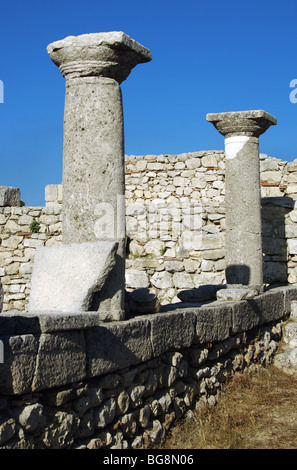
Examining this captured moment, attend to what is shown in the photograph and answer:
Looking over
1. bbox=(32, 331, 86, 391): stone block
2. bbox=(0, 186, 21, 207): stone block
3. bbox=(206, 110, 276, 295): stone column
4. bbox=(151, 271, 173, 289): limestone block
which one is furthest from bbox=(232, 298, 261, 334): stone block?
bbox=(0, 186, 21, 207): stone block

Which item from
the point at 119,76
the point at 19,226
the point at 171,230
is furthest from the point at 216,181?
the point at 119,76

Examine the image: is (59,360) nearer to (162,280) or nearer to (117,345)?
(117,345)

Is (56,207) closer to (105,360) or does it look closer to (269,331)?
(269,331)

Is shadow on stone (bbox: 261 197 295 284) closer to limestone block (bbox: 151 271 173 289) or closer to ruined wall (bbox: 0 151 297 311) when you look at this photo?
ruined wall (bbox: 0 151 297 311)

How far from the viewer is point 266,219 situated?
1002 cm

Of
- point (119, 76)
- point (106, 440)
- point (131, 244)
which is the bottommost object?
point (106, 440)

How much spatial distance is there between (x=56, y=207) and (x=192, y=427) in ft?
23.1

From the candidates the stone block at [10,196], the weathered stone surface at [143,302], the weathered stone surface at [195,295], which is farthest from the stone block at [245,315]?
the stone block at [10,196]

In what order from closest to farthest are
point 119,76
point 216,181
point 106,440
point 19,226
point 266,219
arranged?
point 106,440, point 119,76, point 266,219, point 19,226, point 216,181

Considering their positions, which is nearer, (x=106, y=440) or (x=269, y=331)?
(x=106, y=440)

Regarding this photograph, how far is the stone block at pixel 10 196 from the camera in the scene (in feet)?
37.9

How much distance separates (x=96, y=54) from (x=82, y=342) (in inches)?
97.6

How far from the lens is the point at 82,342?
3.96 meters

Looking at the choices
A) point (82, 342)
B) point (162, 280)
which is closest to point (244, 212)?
point (162, 280)
